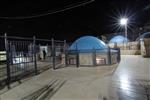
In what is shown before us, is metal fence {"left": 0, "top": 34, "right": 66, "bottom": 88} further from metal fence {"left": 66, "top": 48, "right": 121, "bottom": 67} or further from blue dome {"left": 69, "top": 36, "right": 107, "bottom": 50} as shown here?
blue dome {"left": 69, "top": 36, "right": 107, "bottom": 50}

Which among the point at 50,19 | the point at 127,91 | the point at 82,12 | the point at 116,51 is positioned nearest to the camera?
the point at 127,91

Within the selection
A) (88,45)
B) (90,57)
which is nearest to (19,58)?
(90,57)

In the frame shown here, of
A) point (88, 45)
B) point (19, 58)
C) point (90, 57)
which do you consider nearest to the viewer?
point (19, 58)

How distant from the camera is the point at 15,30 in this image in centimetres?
3177

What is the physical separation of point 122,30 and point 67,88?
45314 mm

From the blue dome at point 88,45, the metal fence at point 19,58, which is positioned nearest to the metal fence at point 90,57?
the blue dome at point 88,45

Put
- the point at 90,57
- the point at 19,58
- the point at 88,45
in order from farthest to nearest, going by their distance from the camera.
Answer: the point at 88,45 < the point at 90,57 < the point at 19,58

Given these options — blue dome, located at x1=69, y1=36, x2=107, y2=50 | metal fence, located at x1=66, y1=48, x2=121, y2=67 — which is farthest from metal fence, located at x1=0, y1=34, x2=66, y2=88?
blue dome, located at x1=69, y1=36, x2=107, y2=50

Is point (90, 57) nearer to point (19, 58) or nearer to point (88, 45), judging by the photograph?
point (88, 45)

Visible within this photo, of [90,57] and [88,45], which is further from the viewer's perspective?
[88,45]

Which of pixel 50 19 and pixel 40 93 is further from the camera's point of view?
pixel 50 19

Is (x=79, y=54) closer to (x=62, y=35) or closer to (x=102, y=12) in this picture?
(x=62, y=35)

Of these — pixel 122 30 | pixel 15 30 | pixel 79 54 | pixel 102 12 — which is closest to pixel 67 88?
pixel 79 54

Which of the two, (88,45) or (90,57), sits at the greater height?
(88,45)
